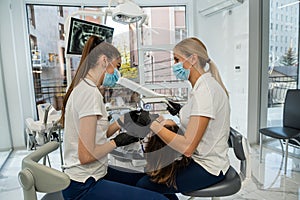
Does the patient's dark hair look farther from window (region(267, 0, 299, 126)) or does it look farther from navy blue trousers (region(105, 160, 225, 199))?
window (region(267, 0, 299, 126))

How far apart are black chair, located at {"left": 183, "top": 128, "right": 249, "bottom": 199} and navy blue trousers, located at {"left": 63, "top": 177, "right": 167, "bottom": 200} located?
0.27 metres

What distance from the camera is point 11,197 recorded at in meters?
2.31

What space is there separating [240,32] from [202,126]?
266 centimetres

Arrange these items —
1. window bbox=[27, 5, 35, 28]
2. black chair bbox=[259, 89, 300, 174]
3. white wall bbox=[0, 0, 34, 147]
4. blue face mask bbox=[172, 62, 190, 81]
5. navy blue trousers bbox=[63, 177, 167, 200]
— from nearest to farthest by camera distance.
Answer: navy blue trousers bbox=[63, 177, 167, 200]
blue face mask bbox=[172, 62, 190, 81]
black chair bbox=[259, 89, 300, 174]
white wall bbox=[0, 0, 34, 147]
window bbox=[27, 5, 35, 28]

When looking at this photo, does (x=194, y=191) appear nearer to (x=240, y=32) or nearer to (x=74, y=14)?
(x=74, y=14)

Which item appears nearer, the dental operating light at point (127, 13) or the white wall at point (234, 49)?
the dental operating light at point (127, 13)

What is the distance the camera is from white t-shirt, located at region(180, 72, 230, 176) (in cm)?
117

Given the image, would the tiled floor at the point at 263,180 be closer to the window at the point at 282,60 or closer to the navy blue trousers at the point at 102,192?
the window at the point at 282,60

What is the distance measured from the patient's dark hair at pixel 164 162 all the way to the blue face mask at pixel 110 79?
0.35m

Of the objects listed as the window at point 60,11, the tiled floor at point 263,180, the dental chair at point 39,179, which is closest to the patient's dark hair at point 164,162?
the dental chair at point 39,179

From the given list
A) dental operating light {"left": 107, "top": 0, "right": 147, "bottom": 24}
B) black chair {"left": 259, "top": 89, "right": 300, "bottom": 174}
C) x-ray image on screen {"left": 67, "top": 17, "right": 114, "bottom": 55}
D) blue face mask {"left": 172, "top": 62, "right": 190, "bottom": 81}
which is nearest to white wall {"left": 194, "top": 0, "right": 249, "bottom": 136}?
black chair {"left": 259, "top": 89, "right": 300, "bottom": 174}

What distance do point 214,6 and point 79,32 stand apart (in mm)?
2103

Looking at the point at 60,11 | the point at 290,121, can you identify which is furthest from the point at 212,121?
the point at 60,11

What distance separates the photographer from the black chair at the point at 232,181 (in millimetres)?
1242
